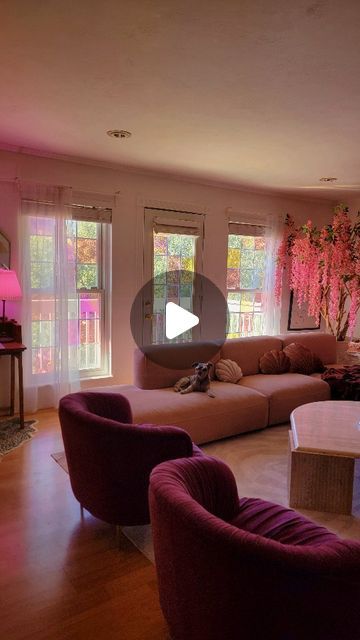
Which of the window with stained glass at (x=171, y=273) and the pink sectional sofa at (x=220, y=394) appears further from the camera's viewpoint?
the window with stained glass at (x=171, y=273)

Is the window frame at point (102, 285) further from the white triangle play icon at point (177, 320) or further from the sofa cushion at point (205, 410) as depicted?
the sofa cushion at point (205, 410)

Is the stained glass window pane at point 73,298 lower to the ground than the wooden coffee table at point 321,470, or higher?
higher

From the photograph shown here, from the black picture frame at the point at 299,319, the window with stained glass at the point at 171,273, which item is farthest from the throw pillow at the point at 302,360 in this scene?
the black picture frame at the point at 299,319

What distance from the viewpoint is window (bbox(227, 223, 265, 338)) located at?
17.4ft

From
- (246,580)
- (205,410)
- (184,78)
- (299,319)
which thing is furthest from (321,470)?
(299,319)

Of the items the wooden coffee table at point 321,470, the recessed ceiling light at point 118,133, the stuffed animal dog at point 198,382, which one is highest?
the recessed ceiling light at point 118,133

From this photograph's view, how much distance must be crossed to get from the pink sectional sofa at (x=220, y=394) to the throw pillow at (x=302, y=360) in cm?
14

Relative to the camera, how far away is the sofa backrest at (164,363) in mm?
3500

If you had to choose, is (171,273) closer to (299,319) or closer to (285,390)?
(285,390)

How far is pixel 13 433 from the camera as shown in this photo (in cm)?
343

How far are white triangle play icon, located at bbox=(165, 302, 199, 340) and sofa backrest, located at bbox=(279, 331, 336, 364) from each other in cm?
108

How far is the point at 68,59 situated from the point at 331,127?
1.80m

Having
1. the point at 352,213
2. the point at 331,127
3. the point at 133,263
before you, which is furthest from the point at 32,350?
the point at 352,213

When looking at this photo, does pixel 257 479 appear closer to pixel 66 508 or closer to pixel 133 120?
pixel 66 508
